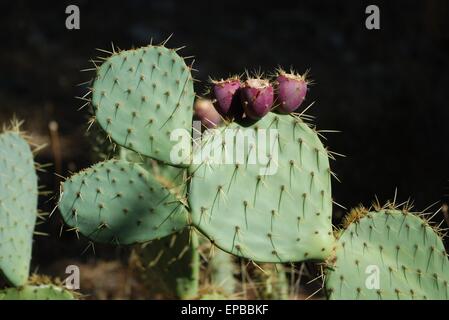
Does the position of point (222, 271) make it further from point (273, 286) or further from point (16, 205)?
point (16, 205)

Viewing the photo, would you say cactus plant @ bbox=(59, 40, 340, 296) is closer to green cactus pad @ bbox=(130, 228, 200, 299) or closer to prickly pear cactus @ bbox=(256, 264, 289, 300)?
green cactus pad @ bbox=(130, 228, 200, 299)

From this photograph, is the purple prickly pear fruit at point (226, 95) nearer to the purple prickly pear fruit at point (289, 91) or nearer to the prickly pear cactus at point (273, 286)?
the purple prickly pear fruit at point (289, 91)

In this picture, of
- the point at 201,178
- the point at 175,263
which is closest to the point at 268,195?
the point at 201,178

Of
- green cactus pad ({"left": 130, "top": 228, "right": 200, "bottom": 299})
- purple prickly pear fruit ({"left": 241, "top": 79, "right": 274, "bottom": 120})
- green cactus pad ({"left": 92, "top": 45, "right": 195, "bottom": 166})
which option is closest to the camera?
purple prickly pear fruit ({"left": 241, "top": 79, "right": 274, "bottom": 120})

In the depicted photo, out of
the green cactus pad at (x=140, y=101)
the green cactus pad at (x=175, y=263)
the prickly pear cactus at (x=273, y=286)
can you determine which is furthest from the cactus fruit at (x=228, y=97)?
the prickly pear cactus at (x=273, y=286)

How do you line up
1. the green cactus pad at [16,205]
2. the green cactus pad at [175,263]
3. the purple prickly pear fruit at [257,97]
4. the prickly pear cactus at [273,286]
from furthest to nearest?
the prickly pear cactus at [273,286] → the green cactus pad at [175,263] → the green cactus pad at [16,205] → the purple prickly pear fruit at [257,97]

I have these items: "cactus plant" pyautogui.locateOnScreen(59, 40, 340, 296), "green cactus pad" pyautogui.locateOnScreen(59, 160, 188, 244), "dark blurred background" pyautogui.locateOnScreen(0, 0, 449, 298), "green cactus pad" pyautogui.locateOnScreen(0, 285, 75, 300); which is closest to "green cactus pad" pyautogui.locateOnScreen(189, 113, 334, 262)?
"cactus plant" pyautogui.locateOnScreen(59, 40, 340, 296)
